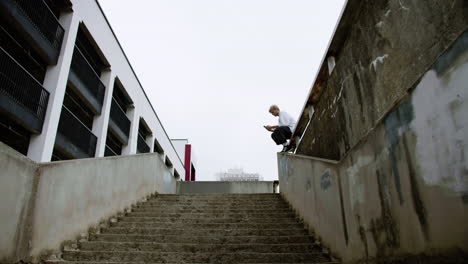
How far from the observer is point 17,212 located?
10.2 ft

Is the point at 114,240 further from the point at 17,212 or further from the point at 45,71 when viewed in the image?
the point at 45,71

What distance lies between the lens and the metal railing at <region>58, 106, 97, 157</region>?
34.6 ft

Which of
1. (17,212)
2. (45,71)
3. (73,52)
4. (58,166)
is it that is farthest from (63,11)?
(17,212)

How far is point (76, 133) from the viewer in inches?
443

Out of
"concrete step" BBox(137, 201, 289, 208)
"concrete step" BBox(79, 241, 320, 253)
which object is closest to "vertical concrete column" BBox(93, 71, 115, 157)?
"concrete step" BBox(137, 201, 289, 208)

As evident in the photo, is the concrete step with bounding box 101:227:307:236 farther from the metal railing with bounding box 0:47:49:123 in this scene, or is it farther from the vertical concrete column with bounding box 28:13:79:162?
the metal railing with bounding box 0:47:49:123

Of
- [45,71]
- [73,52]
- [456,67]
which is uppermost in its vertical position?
[73,52]

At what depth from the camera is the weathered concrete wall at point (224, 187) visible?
51.2ft

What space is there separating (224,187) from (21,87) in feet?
33.2

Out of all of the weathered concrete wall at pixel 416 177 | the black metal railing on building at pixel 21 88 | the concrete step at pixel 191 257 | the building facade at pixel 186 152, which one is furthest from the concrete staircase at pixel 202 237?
the building facade at pixel 186 152

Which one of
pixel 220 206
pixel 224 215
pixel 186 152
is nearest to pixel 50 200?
pixel 224 215

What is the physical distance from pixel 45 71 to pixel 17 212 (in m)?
8.28

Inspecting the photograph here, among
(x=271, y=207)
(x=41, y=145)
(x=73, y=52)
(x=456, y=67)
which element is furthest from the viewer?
(x=73, y=52)

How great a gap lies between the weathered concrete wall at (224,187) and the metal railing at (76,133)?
4831mm
